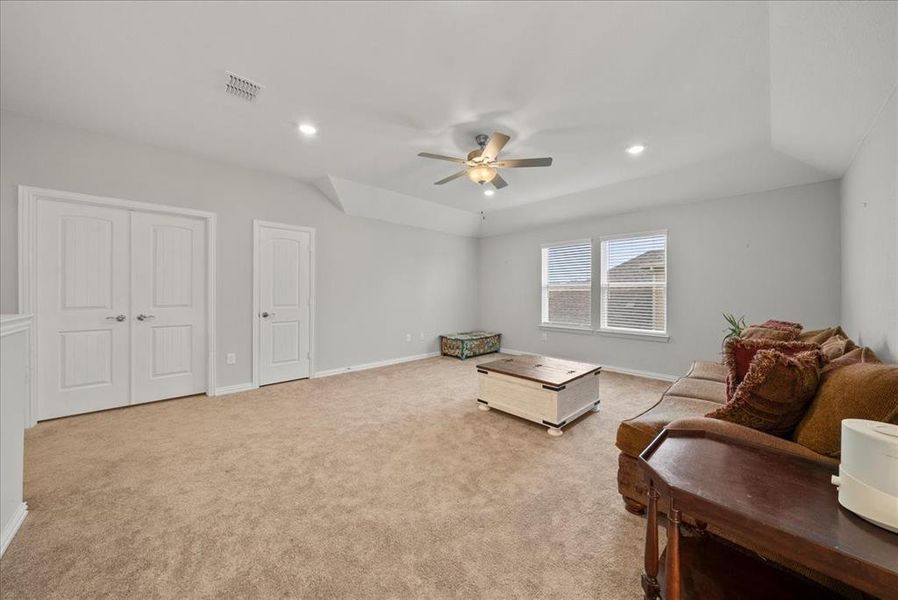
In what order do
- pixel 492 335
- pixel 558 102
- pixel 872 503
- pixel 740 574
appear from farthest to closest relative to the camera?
pixel 492 335, pixel 558 102, pixel 740 574, pixel 872 503

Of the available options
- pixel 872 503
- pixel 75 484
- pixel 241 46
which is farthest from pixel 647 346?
pixel 75 484

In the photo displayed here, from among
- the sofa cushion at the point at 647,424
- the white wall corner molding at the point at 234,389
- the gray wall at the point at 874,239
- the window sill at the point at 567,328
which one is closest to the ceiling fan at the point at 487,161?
the gray wall at the point at 874,239

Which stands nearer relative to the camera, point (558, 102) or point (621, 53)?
point (621, 53)

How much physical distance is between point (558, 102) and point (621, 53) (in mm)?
556

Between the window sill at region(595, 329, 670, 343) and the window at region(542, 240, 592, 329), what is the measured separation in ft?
1.11

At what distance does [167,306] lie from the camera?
3.60 m

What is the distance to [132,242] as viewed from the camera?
134 inches

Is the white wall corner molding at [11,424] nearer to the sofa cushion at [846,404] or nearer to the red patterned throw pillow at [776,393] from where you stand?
the red patterned throw pillow at [776,393]

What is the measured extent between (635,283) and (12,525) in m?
5.99

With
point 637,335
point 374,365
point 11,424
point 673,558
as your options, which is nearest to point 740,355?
point 673,558

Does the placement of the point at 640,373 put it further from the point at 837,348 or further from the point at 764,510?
the point at 764,510

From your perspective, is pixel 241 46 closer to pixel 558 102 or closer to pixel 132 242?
pixel 558 102

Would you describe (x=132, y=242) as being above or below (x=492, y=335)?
above

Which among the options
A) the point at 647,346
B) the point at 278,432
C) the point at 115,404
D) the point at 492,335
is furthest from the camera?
the point at 492,335
